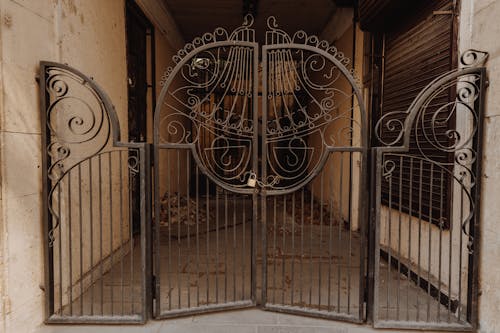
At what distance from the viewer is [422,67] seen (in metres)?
3.90

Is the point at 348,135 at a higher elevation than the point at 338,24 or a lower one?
lower

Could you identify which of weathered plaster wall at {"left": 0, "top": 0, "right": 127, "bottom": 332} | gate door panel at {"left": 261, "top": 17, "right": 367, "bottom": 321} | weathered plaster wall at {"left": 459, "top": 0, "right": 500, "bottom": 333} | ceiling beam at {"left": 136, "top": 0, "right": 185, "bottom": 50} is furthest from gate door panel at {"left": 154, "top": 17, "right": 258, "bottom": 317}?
ceiling beam at {"left": 136, "top": 0, "right": 185, "bottom": 50}

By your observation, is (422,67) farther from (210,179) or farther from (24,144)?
(24,144)

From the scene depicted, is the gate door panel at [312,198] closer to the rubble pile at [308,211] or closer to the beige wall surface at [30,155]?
the rubble pile at [308,211]

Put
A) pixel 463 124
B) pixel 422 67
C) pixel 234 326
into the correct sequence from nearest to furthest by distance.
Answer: pixel 234 326
pixel 463 124
pixel 422 67

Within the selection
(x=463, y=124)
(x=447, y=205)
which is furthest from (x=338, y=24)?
(x=447, y=205)

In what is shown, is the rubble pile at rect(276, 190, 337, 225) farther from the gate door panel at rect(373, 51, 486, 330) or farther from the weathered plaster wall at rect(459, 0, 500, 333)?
the weathered plaster wall at rect(459, 0, 500, 333)

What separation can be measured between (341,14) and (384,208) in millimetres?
4018

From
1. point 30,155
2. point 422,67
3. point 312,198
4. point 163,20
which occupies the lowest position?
point 312,198

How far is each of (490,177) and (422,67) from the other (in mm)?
1705

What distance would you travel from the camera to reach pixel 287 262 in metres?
4.63

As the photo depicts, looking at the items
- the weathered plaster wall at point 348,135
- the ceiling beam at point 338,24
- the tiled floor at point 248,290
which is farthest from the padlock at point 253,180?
the ceiling beam at point 338,24

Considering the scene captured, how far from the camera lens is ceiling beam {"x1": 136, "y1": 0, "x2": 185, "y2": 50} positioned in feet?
19.3

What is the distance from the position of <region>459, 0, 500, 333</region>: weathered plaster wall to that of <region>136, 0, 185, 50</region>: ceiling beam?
486 cm
